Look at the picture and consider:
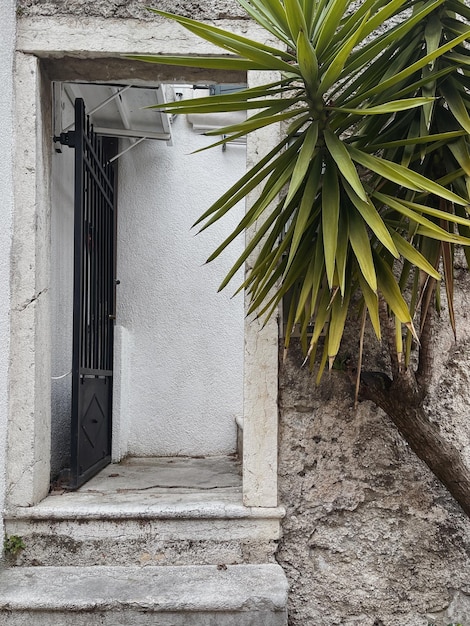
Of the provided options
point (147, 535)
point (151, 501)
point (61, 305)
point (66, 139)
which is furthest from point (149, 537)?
point (66, 139)

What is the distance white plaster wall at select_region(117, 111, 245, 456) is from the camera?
14.9 ft

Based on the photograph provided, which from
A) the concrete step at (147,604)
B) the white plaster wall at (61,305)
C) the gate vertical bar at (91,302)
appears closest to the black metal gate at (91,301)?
the gate vertical bar at (91,302)

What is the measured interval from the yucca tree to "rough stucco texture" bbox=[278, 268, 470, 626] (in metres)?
0.34

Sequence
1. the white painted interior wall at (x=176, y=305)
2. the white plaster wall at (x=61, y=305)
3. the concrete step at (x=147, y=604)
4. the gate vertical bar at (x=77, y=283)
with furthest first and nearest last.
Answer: the white painted interior wall at (x=176, y=305) < the white plaster wall at (x=61, y=305) < the gate vertical bar at (x=77, y=283) < the concrete step at (x=147, y=604)

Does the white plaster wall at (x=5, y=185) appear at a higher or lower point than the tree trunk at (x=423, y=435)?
higher

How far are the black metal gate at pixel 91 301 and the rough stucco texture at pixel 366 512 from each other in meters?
1.07

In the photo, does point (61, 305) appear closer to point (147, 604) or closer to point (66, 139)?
point (66, 139)

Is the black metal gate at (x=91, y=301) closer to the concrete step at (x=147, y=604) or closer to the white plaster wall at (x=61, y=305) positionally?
the white plaster wall at (x=61, y=305)

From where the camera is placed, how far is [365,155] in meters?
1.91

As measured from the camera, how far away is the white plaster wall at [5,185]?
250 centimetres

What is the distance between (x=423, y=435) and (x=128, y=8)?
208 cm

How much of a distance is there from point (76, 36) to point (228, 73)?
0.64 meters

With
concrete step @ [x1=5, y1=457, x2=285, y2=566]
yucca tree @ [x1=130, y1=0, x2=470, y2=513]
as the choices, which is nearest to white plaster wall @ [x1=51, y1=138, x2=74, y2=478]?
concrete step @ [x1=5, y1=457, x2=285, y2=566]

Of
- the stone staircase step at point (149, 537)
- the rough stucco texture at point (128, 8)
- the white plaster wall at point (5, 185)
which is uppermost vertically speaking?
the rough stucco texture at point (128, 8)
